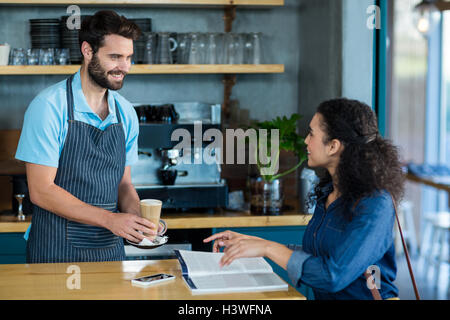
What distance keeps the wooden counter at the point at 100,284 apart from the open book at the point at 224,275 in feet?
0.07

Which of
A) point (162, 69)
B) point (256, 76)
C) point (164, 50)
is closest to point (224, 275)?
point (162, 69)

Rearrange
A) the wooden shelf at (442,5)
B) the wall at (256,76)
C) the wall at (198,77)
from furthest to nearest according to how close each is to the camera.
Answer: the wooden shelf at (442,5) → the wall at (198,77) → the wall at (256,76)

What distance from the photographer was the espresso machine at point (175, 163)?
120 inches

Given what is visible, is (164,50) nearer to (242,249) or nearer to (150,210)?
(150,210)

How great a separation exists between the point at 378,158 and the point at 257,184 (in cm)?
146

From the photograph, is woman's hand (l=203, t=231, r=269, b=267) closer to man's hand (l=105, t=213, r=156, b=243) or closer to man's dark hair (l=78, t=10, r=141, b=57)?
man's hand (l=105, t=213, r=156, b=243)

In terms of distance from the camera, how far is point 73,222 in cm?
215

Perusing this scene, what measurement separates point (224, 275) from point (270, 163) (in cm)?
151

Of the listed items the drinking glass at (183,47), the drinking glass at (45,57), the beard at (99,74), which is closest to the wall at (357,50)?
the drinking glass at (183,47)

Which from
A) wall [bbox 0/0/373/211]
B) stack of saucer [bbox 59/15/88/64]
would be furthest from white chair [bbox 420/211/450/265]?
stack of saucer [bbox 59/15/88/64]

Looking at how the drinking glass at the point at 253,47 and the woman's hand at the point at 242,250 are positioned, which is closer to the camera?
the woman's hand at the point at 242,250

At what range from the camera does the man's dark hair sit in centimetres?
217

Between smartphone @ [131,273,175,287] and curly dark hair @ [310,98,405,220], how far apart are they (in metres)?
0.57

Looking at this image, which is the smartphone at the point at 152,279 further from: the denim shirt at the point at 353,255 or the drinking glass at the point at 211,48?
the drinking glass at the point at 211,48
